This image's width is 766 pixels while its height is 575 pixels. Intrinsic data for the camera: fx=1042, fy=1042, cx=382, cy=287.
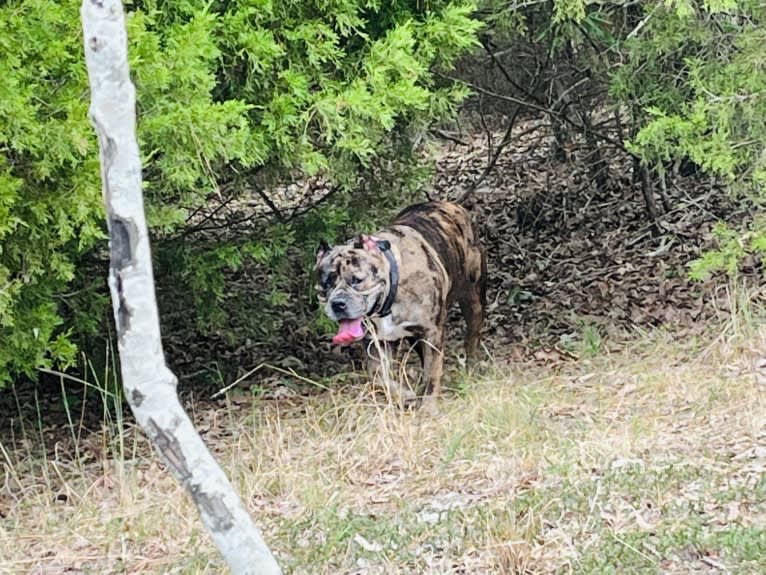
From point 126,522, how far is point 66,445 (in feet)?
7.15

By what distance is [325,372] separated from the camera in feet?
27.9

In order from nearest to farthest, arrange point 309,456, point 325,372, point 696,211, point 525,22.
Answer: point 309,456 → point 325,372 → point 525,22 → point 696,211

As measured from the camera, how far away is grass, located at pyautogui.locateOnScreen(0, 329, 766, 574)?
14.6 feet

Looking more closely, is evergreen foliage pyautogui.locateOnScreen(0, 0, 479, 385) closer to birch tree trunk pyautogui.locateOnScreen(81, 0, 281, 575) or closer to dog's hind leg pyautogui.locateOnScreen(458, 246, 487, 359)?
dog's hind leg pyautogui.locateOnScreen(458, 246, 487, 359)

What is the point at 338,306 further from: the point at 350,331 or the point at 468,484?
the point at 468,484

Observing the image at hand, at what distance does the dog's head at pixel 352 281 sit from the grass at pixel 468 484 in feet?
1.68

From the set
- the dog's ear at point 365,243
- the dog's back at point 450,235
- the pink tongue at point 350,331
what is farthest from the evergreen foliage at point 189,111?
the pink tongue at point 350,331

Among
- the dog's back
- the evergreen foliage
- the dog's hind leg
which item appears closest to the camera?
the evergreen foliage

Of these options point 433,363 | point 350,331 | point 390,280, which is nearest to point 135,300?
point 350,331

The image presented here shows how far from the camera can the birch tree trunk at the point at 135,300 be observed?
3213 mm

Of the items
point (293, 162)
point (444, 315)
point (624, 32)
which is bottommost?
point (444, 315)

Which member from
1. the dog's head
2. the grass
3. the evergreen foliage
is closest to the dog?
the dog's head

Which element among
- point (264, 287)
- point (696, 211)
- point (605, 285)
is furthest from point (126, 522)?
point (696, 211)

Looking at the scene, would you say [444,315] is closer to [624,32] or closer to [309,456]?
[309,456]
